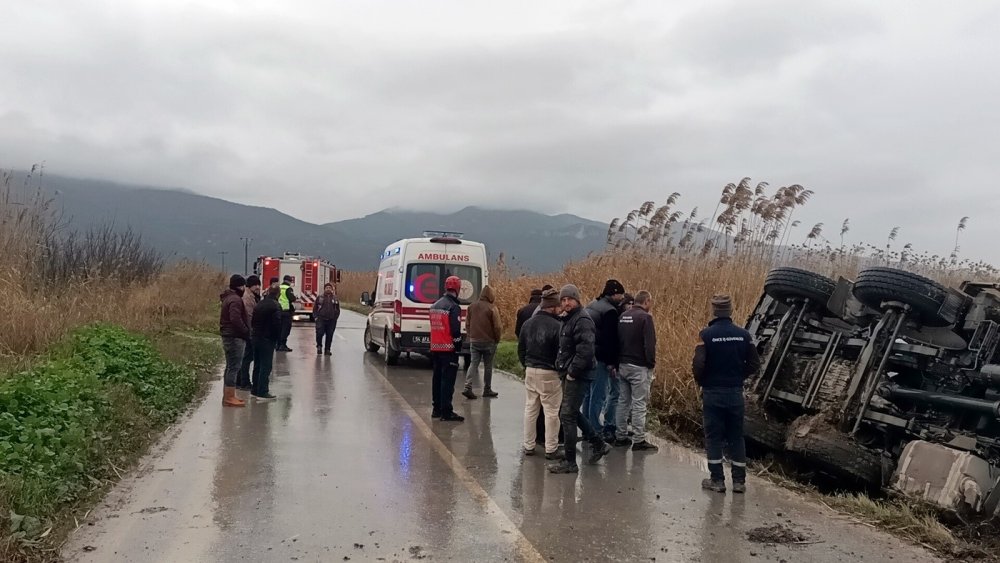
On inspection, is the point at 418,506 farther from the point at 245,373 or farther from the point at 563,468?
the point at 245,373

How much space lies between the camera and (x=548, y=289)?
26.4ft

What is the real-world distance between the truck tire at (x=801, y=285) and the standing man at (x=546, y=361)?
2.76 m

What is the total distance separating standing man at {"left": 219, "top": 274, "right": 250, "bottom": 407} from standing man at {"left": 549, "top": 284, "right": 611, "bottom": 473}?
214 inches

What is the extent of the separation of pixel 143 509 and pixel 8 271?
7.52 meters

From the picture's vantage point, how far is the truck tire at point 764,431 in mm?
8445

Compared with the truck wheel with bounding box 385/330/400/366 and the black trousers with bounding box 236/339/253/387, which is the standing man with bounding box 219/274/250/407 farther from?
the truck wheel with bounding box 385/330/400/366

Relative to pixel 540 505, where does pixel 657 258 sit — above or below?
above

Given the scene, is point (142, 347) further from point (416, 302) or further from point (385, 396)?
point (416, 302)

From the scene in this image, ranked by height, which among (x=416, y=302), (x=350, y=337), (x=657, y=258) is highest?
(x=657, y=258)

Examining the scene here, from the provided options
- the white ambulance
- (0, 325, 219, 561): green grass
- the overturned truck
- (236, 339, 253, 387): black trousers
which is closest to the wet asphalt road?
(0, 325, 219, 561): green grass

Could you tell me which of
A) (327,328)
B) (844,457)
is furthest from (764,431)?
(327,328)

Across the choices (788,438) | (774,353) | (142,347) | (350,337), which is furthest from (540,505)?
(350,337)

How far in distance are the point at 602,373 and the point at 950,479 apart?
148 inches

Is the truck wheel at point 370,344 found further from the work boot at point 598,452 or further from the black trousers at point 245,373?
the work boot at point 598,452
